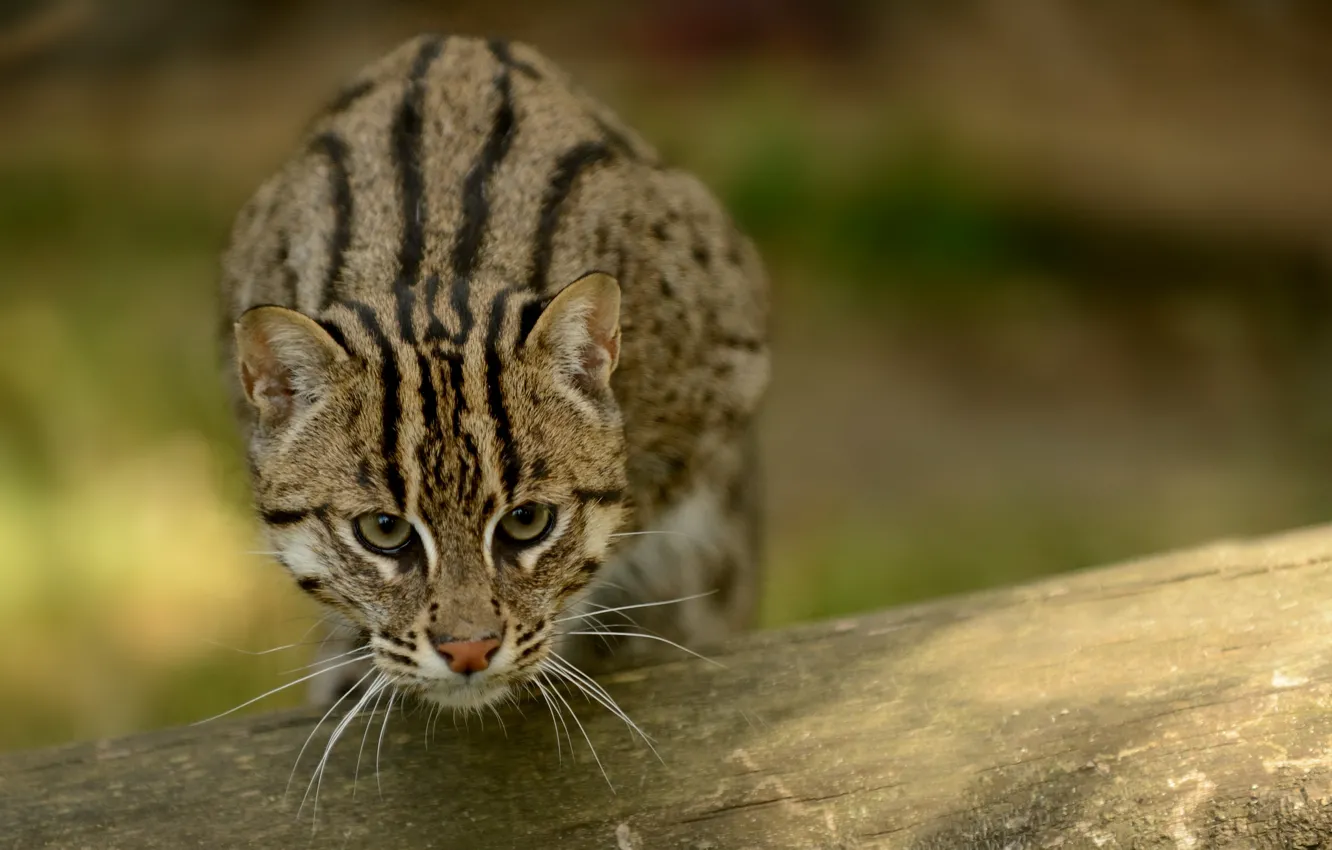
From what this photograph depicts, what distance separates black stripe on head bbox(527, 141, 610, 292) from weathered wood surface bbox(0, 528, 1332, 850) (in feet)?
3.77

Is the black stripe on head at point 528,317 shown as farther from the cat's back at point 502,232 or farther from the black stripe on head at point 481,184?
the black stripe on head at point 481,184

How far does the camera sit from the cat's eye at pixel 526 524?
3.38 m

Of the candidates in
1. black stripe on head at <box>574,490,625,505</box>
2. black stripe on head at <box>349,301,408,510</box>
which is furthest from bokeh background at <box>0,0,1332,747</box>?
black stripe on head at <box>349,301,408,510</box>

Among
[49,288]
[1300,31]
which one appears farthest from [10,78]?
[1300,31]

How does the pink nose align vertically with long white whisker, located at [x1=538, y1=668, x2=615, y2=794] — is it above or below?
above

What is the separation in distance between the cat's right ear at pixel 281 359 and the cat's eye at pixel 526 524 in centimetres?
53

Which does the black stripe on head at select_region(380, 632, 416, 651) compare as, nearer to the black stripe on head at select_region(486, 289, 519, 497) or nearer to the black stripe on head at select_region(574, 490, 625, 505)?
the black stripe on head at select_region(486, 289, 519, 497)

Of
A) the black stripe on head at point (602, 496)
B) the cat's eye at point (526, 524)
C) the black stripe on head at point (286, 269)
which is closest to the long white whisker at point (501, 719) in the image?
the cat's eye at point (526, 524)

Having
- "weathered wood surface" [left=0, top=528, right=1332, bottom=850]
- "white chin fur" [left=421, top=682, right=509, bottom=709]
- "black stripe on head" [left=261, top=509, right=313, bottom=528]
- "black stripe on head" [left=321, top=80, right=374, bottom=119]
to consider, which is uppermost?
"black stripe on head" [left=321, top=80, right=374, bottom=119]

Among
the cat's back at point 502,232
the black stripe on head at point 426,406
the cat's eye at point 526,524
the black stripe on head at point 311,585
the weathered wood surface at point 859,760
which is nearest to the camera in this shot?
the weathered wood surface at point 859,760

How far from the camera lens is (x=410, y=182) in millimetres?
4004

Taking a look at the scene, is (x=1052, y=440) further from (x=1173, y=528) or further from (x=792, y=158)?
(x=792, y=158)

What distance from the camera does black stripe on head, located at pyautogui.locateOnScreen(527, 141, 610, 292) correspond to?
402 centimetres

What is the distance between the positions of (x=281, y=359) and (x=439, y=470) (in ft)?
1.64
